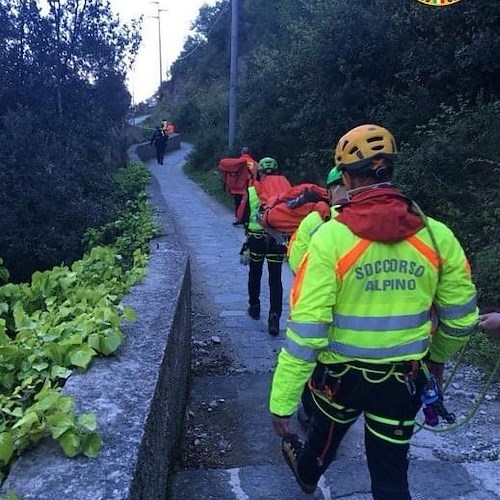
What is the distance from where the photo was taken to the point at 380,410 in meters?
2.57

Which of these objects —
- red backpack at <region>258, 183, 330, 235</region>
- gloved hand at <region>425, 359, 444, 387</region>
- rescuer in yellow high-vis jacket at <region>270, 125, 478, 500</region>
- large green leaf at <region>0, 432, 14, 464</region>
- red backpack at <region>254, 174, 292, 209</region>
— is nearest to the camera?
large green leaf at <region>0, 432, 14, 464</region>

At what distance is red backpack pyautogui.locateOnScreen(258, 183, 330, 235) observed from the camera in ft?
15.8

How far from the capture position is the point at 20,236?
29.1 feet

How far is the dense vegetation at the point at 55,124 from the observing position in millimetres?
8969

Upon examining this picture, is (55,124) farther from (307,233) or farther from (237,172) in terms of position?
(307,233)

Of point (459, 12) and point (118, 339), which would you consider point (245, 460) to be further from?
point (459, 12)

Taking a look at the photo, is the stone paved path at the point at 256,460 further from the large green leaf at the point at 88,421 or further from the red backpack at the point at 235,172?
the red backpack at the point at 235,172

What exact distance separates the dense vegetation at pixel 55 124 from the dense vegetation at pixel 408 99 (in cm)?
419

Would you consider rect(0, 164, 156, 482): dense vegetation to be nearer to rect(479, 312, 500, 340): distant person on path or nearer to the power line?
rect(479, 312, 500, 340): distant person on path

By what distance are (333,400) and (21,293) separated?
2813 millimetres

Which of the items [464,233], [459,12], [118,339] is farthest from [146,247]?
[459,12]

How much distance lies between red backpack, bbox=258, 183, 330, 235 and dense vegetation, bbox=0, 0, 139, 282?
14.9 ft

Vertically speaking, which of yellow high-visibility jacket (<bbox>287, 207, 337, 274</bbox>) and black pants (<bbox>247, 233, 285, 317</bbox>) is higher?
yellow high-visibility jacket (<bbox>287, 207, 337, 274</bbox>)

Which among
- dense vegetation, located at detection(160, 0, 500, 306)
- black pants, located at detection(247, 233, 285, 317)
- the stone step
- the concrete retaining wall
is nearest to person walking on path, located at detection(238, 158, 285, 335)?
black pants, located at detection(247, 233, 285, 317)
